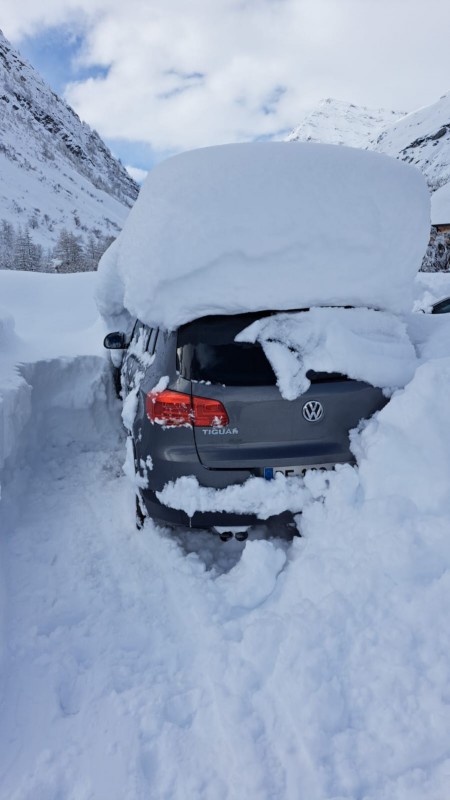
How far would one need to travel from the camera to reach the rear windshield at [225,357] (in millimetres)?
2658

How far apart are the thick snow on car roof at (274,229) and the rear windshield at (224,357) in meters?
0.10

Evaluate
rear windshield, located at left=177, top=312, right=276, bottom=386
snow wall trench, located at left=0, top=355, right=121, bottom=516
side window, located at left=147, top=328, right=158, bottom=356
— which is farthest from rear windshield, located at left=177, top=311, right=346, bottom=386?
snow wall trench, located at left=0, top=355, right=121, bottom=516

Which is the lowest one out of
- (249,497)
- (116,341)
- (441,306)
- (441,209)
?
(249,497)

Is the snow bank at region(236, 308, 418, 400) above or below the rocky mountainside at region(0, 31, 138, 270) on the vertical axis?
below

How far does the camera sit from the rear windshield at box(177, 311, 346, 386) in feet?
8.72

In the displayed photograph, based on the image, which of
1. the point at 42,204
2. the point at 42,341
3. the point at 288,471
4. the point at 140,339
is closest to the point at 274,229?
the point at 288,471

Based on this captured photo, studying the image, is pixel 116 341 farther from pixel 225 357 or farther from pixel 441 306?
pixel 441 306

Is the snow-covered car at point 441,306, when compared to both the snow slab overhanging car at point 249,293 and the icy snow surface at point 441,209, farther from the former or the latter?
the icy snow surface at point 441,209

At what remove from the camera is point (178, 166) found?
2914 millimetres

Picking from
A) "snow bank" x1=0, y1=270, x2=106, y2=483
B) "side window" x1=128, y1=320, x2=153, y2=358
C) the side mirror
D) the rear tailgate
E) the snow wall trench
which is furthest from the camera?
the side mirror

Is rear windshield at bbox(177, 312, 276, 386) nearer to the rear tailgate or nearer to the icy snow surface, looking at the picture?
the rear tailgate

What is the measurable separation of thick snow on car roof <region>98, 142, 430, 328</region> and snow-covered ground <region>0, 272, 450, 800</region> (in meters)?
0.80

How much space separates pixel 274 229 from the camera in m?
2.69

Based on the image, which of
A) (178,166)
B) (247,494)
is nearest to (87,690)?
(247,494)
